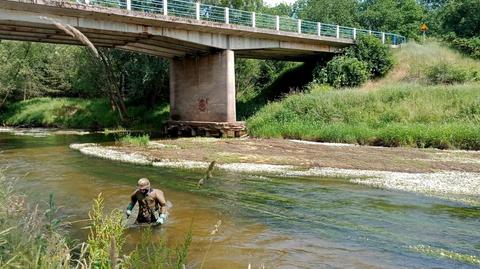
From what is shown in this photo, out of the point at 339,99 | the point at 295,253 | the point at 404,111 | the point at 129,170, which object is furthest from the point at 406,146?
the point at 295,253

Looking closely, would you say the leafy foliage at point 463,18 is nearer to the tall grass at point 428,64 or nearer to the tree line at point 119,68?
the tree line at point 119,68

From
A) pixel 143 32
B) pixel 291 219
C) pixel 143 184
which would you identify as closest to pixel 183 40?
pixel 143 32

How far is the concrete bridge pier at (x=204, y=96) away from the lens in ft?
101

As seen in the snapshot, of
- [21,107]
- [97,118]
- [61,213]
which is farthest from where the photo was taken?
[21,107]

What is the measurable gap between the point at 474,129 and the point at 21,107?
47.7 metres

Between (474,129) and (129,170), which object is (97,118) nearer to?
(129,170)

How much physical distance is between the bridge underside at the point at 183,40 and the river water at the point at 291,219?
9.98m

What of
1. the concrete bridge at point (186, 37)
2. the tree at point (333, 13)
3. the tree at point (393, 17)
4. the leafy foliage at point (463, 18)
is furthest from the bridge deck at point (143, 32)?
the tree at point (393, 17)

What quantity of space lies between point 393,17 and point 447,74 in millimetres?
40826

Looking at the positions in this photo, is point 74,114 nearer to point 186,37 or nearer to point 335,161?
point 186,37

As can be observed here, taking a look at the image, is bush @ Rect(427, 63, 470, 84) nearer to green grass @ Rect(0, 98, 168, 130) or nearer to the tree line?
the tree line

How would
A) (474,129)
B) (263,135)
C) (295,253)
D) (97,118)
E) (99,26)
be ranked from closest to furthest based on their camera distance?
(295,253) < (474,129) < (99,26) < (263,135) < (97,118)

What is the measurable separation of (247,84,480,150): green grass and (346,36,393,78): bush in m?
8.53

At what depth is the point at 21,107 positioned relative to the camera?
2087 inches
